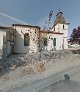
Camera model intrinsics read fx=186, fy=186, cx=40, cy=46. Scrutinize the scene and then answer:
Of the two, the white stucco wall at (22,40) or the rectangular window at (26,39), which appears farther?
the rectangular window at (26,39)

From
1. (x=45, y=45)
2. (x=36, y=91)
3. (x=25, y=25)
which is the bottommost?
(x=36, y=91)

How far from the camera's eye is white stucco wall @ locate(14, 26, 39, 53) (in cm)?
3359

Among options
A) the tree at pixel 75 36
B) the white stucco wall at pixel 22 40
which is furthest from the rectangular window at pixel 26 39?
the tree at pixel 75 36

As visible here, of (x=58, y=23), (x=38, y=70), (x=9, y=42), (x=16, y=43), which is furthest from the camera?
(x=58, y=23)

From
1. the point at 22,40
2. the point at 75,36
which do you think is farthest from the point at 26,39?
the point at 75,36

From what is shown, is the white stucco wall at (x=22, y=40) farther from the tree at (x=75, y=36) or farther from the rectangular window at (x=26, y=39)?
the tree at (x=75, y=36)

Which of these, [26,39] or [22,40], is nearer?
[22,40]

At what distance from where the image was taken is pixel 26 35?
34562 mm

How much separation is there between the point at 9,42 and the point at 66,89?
22.3m

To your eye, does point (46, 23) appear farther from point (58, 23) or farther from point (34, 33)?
point (58, 23)

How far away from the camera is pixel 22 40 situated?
111 ft

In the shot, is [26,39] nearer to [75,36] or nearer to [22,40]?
[22,40]

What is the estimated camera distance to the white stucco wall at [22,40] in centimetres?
3359

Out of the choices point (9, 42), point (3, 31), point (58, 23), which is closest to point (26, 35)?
point (9, 42)
